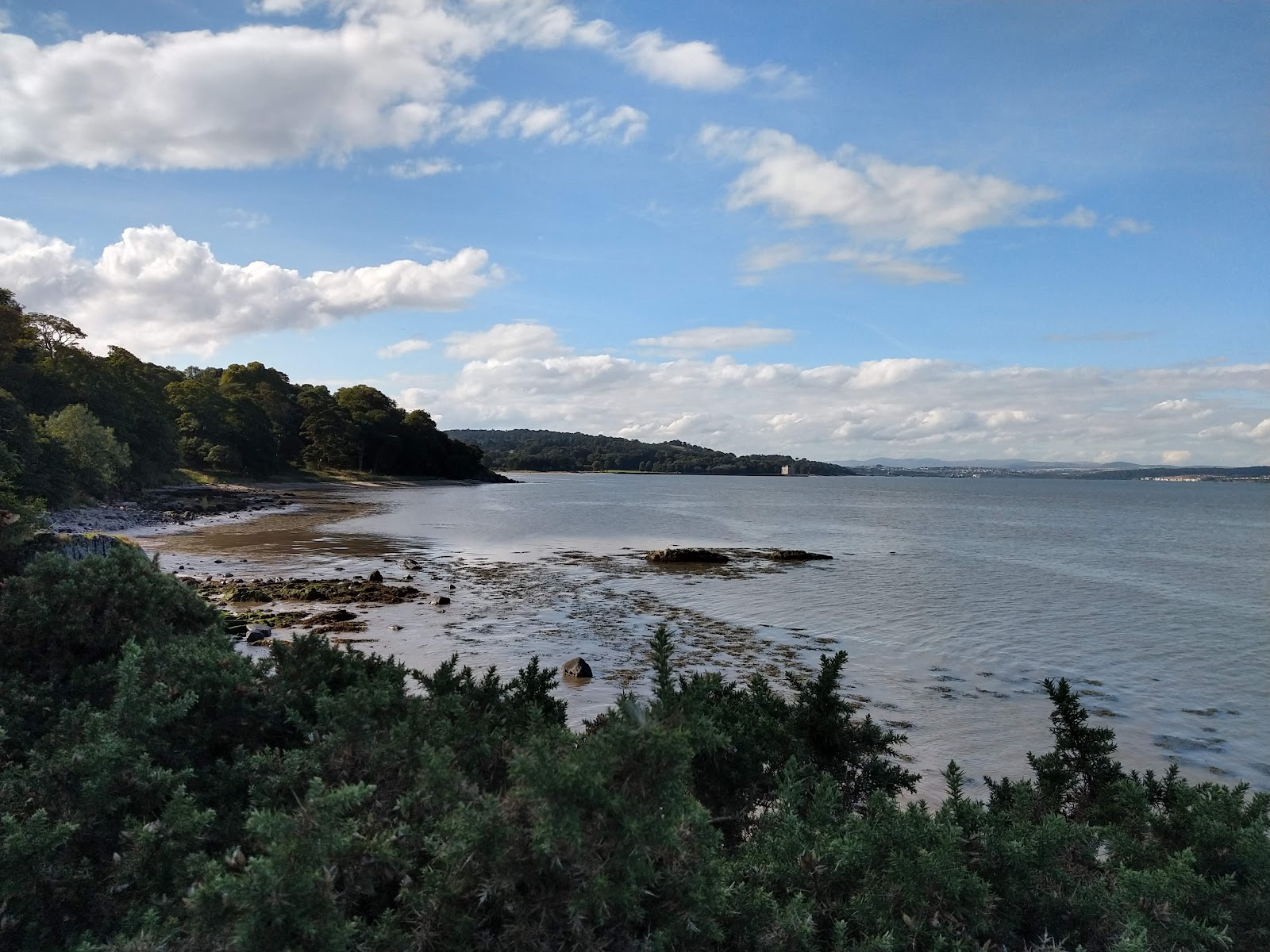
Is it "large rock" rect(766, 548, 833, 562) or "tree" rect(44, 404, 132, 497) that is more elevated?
"tree" rect(44, 404, 132, 497)

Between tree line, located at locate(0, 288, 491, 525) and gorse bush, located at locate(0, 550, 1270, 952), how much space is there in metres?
10.3

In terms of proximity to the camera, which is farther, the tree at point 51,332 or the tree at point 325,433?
the tree at point 325,433

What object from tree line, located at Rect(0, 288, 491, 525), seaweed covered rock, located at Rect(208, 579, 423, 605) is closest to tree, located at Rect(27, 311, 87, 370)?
tree line, located at Rect(0, 288, 491, 525)

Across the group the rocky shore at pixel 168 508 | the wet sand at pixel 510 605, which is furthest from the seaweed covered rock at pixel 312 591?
the rocky shore at pixel 168 508

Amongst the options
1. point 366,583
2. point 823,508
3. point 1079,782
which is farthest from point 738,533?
point 1079,782

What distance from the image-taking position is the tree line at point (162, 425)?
1725 inches

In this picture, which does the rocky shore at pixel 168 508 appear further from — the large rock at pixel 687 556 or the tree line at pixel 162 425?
the large rock at pixel 687 556

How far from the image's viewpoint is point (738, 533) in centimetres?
5784

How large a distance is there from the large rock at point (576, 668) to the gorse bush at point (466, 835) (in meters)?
10.9

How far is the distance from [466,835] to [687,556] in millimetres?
35819

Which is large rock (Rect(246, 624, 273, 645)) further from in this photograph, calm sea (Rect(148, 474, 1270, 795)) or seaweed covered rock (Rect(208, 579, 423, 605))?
seaweed covered rock (Rect(208, 579, 423, 605))

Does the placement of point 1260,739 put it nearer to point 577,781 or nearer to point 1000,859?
point 1000,859

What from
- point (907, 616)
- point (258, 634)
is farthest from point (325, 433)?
point (907, 616)

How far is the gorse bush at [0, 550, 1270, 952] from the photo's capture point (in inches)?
137
